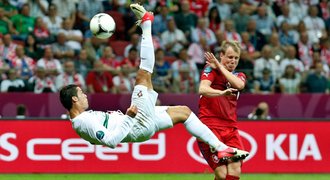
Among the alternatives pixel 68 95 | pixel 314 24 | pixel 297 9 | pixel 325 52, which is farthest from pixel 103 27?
pixel 297 9

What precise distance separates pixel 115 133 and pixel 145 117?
0.40m

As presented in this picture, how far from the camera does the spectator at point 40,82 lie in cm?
1869

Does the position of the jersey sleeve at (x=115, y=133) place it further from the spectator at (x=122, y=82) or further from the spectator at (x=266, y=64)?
the spectator at (x=266, y=64)

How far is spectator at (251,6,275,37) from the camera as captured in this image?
22.0 m

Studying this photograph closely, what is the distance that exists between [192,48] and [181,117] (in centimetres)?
990

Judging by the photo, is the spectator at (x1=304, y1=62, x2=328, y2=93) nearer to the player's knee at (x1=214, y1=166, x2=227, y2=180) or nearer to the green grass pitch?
the green grass pitch

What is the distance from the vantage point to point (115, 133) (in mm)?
10906

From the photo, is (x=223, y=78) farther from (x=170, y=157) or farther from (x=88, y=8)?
(x=88, y=8)

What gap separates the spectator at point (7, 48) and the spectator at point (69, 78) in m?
1.22

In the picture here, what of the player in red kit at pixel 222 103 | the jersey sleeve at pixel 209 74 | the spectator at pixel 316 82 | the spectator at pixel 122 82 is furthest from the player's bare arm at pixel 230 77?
the spectator at pixel 316 82

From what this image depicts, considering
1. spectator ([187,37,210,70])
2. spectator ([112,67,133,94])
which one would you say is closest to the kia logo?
spectator ([112,67,133,94])

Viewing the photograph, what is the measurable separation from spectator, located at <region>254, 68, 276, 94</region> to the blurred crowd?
0.6 inches

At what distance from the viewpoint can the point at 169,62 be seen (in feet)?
66.8

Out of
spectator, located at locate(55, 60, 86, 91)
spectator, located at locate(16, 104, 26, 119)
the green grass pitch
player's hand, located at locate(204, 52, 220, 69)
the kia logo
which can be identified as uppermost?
player's hand, located at locate(204, 52, 220, 69)
